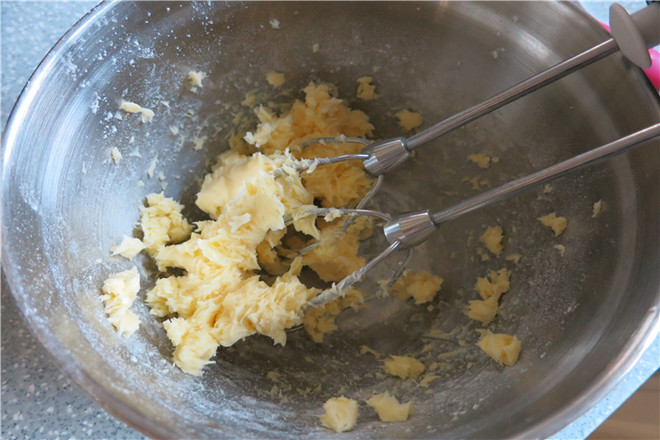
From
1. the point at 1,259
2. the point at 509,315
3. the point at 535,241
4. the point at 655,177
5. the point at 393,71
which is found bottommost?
the point at 1,259

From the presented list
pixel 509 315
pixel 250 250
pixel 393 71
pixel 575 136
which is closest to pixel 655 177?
pixel 575 136

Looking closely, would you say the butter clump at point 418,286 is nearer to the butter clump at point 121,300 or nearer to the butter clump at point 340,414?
the butter clump at point 340,414

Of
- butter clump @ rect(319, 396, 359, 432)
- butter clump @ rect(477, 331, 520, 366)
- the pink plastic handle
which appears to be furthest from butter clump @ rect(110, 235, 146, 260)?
the pink plastic handle

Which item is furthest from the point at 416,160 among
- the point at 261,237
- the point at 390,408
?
the point at 390,408

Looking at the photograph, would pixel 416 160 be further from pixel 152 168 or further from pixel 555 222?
pixel 152 168

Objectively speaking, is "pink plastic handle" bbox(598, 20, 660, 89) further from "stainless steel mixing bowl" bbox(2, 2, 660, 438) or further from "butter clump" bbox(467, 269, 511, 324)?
"butter clump" bbox(467, 269, 511, 324)

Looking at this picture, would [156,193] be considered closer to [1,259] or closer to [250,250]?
[250,250]
